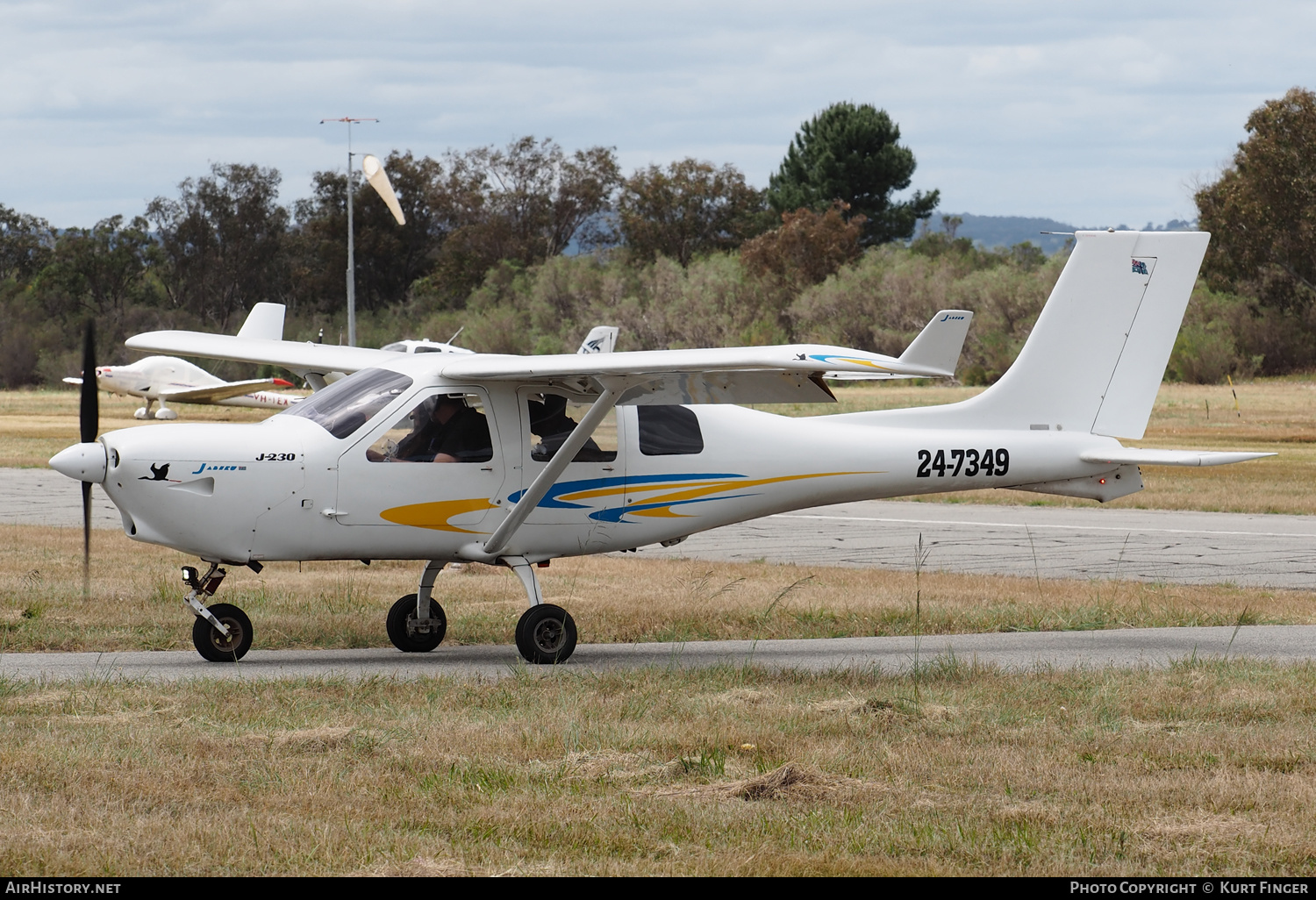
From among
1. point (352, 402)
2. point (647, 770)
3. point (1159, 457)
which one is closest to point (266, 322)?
point (352, 402)

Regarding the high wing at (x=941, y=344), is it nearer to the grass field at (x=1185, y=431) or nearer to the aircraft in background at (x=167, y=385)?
the grass field at (x=1185, y=431)

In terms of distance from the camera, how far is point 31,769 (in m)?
6.66

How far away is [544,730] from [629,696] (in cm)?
119

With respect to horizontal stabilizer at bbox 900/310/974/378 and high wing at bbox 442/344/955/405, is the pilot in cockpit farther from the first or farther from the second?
horizontal stabilizer at bbox 900/310/974/378

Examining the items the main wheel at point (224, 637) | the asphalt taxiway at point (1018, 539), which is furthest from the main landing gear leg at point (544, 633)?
the asphalt taxiway at point (1018, 539)

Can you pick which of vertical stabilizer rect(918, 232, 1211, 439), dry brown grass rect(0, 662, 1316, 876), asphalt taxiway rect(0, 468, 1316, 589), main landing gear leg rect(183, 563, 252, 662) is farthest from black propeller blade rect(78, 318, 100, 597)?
asphalt taxiway rect(0, 468, 1316, 589)

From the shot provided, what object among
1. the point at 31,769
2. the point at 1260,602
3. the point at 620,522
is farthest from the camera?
the point at 1260,602

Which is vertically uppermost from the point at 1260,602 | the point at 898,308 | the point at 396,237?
the point at 396,237

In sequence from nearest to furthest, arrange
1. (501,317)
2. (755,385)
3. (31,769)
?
(31,769)
(755,385)
(501,317)

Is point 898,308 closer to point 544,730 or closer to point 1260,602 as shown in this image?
point 1260,602

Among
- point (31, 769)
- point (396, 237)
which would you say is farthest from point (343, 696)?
point (396, 237)

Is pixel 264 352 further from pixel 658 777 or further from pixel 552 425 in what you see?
pixel 658 777

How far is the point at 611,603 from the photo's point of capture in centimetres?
1380

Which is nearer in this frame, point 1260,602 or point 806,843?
point 806,843
